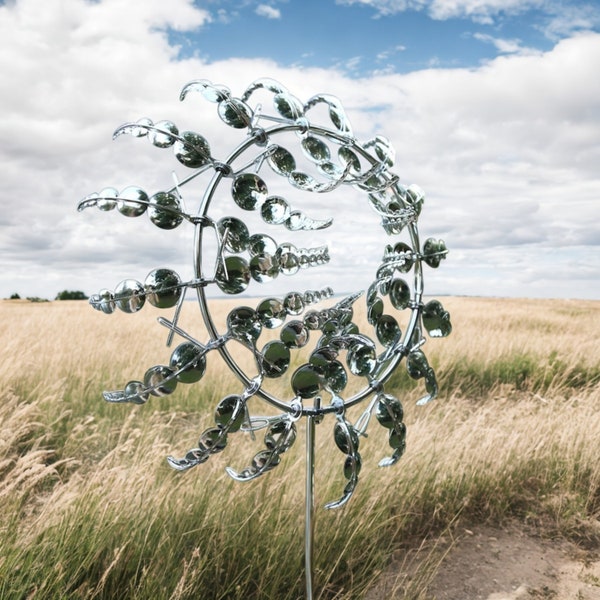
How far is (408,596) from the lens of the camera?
2.70 m

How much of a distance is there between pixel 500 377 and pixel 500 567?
3.73 meters

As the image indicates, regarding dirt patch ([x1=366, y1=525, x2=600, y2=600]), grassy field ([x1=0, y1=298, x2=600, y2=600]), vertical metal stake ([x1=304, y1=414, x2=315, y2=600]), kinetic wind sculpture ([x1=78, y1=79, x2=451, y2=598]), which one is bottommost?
dirt patch ([x1=366, y1=525, x2=600, y2=600])

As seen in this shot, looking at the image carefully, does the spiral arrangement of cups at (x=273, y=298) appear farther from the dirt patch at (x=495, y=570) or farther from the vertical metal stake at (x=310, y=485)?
the dirt patch at (x=495, y=570)

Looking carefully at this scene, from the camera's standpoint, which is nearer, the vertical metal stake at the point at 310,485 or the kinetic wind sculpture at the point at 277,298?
the kinetic wind sculpture at the point at 277,298

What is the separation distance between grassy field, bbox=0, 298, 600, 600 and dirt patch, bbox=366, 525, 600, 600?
0.25 feet

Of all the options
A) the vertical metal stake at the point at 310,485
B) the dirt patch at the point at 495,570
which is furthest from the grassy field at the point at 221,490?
the vertical metal stake at the point at 310,485

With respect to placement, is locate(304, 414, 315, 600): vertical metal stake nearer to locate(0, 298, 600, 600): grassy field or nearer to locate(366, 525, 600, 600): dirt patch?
locate(0, 298, 600, 600): grassy field

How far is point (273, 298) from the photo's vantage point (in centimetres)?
169

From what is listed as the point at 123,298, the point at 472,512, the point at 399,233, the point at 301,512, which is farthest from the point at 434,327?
the point at 472,512

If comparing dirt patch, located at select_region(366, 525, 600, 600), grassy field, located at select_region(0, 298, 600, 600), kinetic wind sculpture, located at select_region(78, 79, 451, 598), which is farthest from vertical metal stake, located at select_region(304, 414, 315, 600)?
dirt patch, located at select_region(366, 525, 600, 600)

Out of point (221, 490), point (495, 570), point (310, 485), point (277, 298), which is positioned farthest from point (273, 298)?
point (495, 570)

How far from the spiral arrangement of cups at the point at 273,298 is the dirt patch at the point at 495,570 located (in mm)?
1310

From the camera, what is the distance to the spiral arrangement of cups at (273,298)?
1.54 meters

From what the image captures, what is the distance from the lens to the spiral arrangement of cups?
5.05 feet
